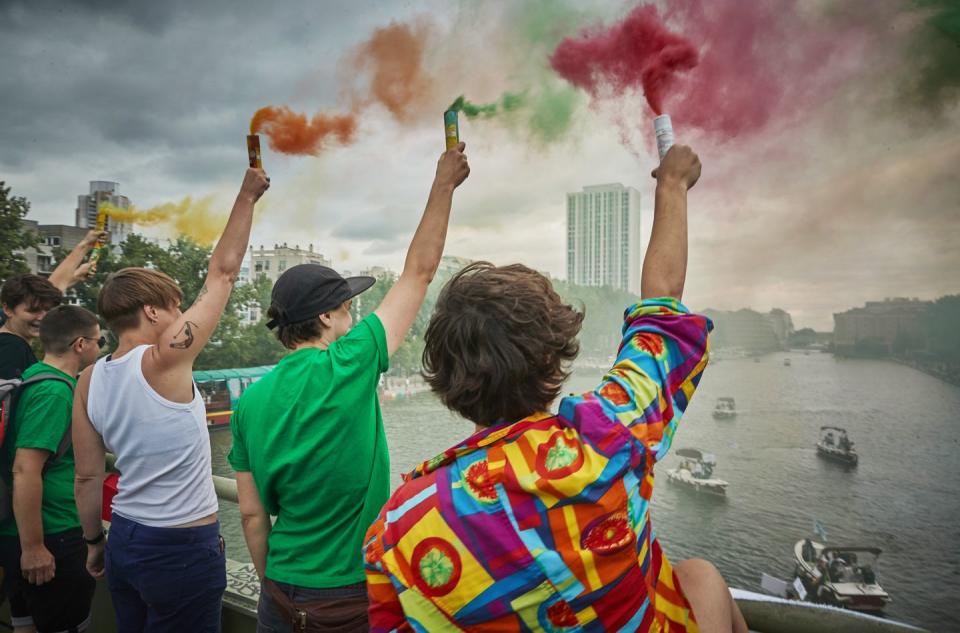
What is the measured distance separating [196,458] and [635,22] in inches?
86.6

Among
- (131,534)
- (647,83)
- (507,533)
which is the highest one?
(647,83)

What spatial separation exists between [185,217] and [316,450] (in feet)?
17.0

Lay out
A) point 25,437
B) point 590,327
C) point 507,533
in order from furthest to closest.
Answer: point 590,327 → point 25,437 → point 507,533

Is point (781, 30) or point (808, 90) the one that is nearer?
point (781, 30)

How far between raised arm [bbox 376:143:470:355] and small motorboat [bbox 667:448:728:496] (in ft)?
114

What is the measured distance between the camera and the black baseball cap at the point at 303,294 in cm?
150

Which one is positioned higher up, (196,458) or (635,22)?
(635,22)

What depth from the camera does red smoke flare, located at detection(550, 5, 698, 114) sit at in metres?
1.77

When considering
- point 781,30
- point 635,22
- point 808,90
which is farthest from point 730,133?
point 808,90

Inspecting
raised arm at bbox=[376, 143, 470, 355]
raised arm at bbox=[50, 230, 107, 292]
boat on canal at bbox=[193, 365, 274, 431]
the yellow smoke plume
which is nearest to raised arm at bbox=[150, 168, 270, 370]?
raised arm at bbox=[376, 143, 470, 355]

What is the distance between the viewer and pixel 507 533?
2.56 feet

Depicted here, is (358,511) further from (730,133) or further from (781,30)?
(781,30)

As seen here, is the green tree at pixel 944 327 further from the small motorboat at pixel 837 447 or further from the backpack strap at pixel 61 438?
the backpack strap at pixel 61 438

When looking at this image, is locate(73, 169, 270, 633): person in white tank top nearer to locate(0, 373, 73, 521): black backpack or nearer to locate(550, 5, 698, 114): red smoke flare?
locate(0, 373, 73, 521): black backpack
